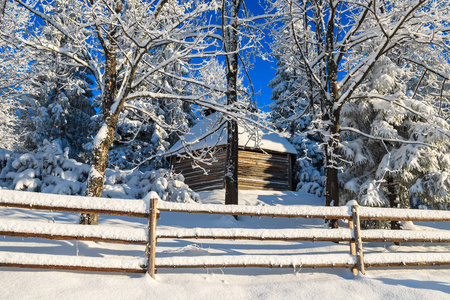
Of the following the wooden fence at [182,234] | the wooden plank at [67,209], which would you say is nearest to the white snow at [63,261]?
the wooden fence at [182,234]

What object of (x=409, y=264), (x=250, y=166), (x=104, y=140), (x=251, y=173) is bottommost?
(x=409, y=264)

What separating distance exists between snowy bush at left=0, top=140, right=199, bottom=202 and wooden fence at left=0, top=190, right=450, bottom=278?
7007 mm

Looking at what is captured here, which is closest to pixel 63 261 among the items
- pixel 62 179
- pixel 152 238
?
pixel 152 238

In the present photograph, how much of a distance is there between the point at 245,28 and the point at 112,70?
6.76 meters

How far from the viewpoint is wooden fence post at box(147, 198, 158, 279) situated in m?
5.17

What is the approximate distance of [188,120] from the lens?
3011 centimetres

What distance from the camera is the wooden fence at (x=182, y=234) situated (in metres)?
4.95

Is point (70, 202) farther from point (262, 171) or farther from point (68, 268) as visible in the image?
point (262, 171)

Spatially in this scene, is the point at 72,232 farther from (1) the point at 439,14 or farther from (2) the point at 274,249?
(1) the point at 439,14

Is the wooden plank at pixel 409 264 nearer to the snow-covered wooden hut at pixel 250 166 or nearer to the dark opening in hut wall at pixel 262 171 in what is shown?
the snow-covered wooden hut at pixel 250 166

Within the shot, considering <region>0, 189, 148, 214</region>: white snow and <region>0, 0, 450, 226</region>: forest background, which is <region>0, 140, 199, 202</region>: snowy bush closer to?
<region>0, 0, 450, 226</region>: forest background

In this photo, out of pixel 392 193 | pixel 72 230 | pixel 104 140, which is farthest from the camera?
pixel 392 193

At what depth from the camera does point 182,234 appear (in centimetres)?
548

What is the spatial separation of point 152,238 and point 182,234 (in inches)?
19.1
